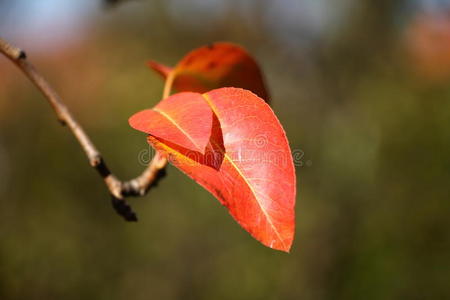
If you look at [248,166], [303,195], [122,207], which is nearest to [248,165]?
[248,166]

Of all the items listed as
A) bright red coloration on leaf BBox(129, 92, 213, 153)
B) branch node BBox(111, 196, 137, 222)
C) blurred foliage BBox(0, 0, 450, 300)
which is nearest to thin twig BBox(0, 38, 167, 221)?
branch node BBox(111, 196, 137, 222)

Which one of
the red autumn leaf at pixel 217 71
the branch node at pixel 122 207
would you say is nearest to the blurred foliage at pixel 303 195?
the red autumn leaf at pixel 217 71

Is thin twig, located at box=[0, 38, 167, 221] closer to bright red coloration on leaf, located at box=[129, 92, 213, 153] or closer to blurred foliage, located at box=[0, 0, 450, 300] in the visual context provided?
bright red coloration on leaf, located at box=[129, 92, 213, 153]

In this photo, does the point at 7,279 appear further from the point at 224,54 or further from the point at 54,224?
the point at 224,54

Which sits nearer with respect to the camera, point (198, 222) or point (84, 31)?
point (198, 222)

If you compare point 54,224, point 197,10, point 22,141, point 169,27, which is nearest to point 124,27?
point 169,27

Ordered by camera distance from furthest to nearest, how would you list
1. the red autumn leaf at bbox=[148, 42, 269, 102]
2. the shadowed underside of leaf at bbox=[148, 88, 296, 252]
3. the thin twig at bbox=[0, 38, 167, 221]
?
1. the red autumn leaf at bbox=[148, 42, 269, 102]
2. the thin twig at bbox=[0, 38, 167, 221]
3. the shadowed underside of leaf at bbox=[148, 88, 296, 252]
